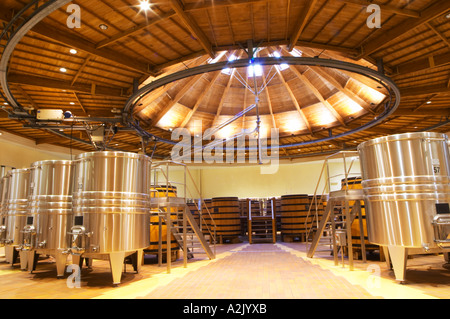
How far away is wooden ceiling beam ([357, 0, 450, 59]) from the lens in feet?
22.0

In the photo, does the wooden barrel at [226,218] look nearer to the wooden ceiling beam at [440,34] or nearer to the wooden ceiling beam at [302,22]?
the wooden ceiling beam at [302,22]

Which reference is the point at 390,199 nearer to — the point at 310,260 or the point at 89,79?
the point at 310,260

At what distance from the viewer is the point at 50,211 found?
21.0 ft

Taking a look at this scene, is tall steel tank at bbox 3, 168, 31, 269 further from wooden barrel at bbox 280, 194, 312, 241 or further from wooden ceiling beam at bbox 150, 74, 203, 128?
wooden barrel at bbox 280, 194, 312, 241

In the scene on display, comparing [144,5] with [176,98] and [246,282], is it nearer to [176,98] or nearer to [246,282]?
[246,282]

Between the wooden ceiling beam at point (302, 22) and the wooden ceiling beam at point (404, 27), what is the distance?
217 cm

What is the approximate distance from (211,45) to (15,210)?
7043 millimetres

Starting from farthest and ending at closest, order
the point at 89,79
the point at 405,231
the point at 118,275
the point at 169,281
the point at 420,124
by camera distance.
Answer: the point at 420,124
the point at 89,79
the point at 169,281
the point at 118,275
the point at 405,231

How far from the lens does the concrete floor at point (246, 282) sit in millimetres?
4585

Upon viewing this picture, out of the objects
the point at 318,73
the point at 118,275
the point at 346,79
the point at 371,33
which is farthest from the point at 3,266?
the point at 346,79

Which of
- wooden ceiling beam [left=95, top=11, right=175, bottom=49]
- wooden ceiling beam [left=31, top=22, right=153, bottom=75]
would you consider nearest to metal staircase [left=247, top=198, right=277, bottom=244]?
wooden ceiling beam [left=31, top=22, right=153, bottom=75]

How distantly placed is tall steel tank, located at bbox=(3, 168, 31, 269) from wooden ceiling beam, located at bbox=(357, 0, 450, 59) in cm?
1000

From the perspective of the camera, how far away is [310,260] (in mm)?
8180

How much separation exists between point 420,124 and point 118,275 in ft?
52.3
